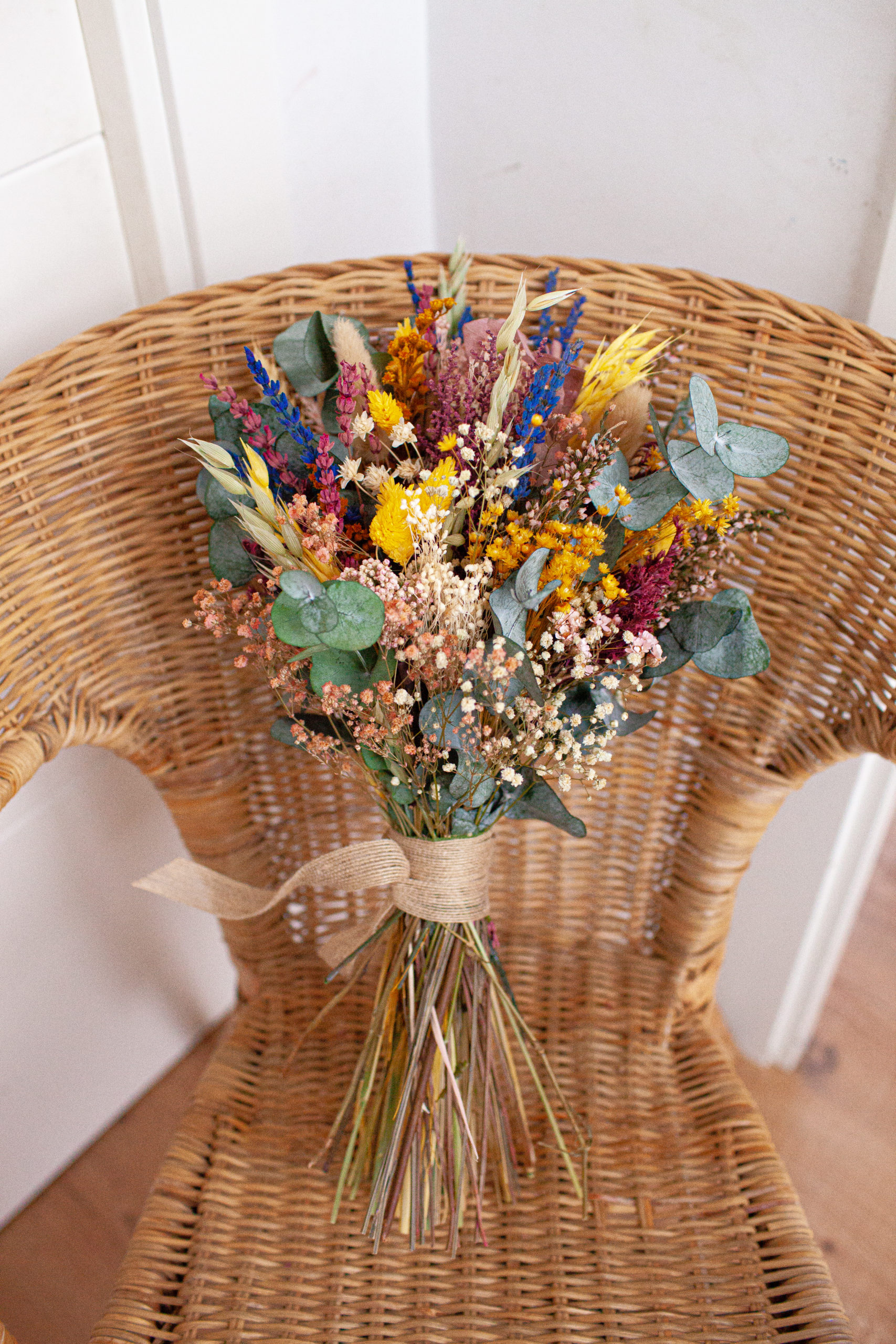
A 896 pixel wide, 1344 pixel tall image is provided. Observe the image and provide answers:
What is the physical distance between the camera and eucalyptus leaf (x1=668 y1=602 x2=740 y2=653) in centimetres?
69

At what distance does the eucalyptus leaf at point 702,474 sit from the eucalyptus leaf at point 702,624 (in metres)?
0.09

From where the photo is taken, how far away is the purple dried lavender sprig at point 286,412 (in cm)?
66

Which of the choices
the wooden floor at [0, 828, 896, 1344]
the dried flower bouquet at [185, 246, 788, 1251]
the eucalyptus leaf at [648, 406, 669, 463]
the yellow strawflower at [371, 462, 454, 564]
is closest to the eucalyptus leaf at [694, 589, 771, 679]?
the dried flower bouquet at [185, 246, 788, 1251]

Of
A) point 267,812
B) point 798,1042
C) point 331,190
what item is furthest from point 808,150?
point 798,1042

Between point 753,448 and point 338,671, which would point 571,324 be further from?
point 338,671

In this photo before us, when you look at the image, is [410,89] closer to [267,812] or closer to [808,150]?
[808,150]

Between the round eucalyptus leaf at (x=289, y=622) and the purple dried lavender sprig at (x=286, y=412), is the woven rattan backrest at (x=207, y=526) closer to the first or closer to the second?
the purple dried lavender sprig at (x=286, y=412)

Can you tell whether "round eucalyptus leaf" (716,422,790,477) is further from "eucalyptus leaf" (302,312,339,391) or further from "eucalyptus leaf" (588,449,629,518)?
"eucalyptus leaf" (302,312,339,391)

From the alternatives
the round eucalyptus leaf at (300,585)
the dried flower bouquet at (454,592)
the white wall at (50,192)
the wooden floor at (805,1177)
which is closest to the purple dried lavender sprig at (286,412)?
the dried flower bouquet at (454,592)

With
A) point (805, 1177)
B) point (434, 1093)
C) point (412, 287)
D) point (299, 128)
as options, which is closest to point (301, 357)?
point (412, 287)

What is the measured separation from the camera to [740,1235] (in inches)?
31.5

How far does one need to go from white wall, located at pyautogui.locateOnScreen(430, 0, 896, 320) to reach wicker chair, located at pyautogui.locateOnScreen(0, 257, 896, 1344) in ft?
0.72

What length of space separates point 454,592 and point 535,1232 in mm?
539

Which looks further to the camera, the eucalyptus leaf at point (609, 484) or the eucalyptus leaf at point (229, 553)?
the eucalyptus leaf at point (229, 553)
